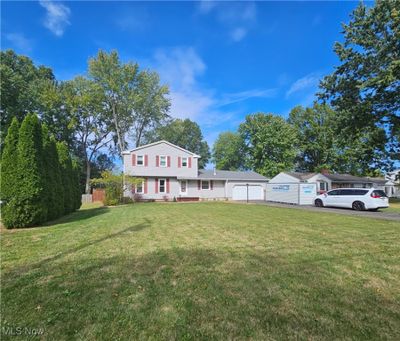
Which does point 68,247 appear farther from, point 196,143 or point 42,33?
point 196,143

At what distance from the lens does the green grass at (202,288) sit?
2496 mm

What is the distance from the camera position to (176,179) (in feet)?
80.6

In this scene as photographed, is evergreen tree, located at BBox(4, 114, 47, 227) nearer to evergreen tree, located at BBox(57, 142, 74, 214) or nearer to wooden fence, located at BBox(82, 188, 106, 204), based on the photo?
evergreen tree, located at BBox(57, 142, 74, 214)

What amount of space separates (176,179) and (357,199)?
15917mm

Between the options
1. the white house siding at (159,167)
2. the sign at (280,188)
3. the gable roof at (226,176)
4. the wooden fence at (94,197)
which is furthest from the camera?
the gable roof at (226,176)

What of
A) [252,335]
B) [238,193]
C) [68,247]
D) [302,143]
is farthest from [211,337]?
[302,143]

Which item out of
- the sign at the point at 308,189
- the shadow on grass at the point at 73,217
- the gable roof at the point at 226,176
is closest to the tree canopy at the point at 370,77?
Answer: the sign at the point at 308,189

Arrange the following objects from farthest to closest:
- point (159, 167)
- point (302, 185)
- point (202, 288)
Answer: point (159, 167) < point (302, 185) < point (202, 288)

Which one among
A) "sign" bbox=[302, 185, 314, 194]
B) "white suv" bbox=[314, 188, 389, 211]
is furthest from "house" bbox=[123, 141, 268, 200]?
"white suv" bbox=[314, 188, 389, 211]

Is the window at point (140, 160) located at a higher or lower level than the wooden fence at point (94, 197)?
higher

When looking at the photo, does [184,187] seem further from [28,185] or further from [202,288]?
[202,288]

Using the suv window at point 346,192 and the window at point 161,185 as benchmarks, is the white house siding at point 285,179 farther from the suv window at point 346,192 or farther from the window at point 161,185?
the window at point 161,185

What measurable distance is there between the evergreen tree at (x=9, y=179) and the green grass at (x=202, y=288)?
2312mm

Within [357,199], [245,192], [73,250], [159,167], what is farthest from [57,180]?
[245,192]
